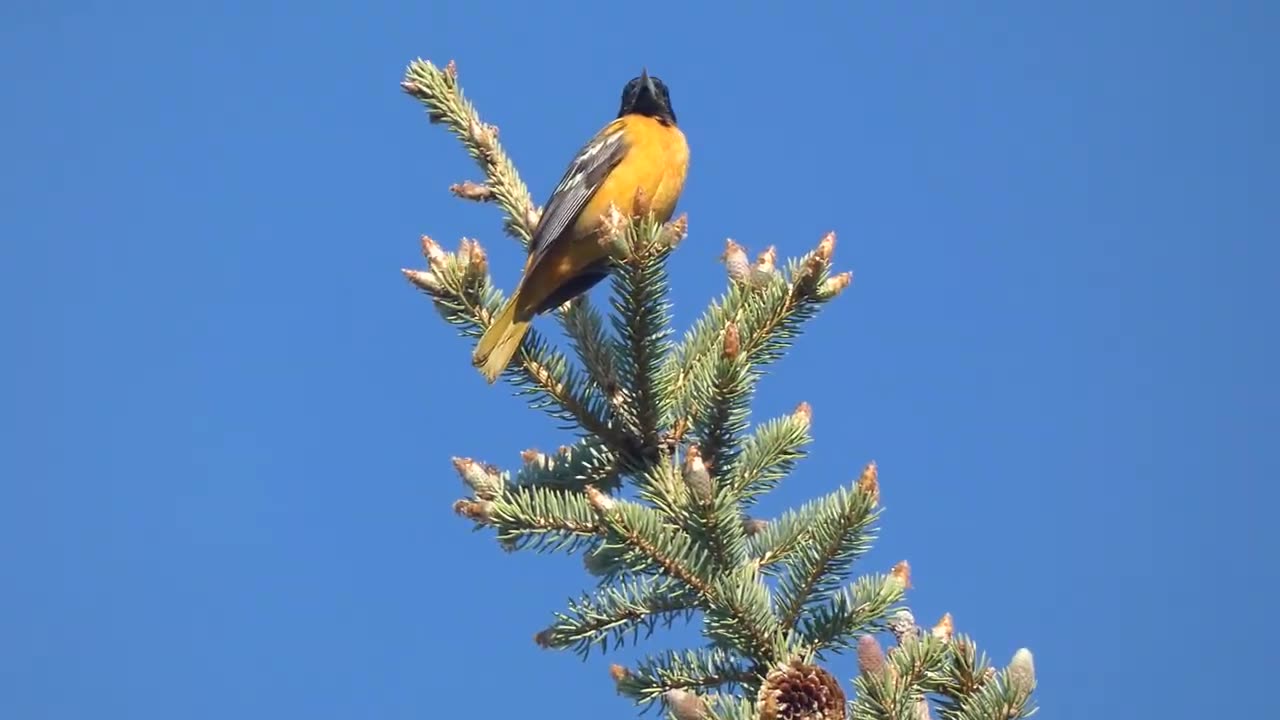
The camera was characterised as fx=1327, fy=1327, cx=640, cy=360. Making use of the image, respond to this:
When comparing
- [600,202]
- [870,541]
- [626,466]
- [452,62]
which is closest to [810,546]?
[870,541]

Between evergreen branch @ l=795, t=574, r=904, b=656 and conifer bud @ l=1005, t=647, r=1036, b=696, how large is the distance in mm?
487

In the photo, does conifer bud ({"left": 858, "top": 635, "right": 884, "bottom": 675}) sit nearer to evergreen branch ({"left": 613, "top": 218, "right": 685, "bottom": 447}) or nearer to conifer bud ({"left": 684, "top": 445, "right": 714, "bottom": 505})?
conifer bud ({"left": 684, "top": 445, "right": 714, "bottom": 505})

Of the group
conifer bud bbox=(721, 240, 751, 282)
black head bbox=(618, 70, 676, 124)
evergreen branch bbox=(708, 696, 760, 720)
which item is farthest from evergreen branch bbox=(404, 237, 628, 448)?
black head bbox=(618, 70, 676, 124)

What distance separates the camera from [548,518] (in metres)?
3.15

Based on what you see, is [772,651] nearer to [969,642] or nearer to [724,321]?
[969,642]

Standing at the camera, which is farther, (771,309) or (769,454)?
(771,309)

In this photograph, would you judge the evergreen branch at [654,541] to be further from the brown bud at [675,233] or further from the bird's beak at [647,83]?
the bird's beak at [647,83]

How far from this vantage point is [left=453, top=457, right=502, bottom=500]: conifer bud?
3.34 m

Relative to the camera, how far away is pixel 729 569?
115 inches

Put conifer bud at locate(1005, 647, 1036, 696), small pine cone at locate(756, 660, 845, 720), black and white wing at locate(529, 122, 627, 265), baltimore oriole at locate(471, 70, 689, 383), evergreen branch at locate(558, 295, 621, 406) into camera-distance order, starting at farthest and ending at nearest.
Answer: black and white wing at locate(529, 122, 627, 265) → baltimore oriole at locate(471, 70, 689, 383) → evergreen branch at locate(558, 295, 621, 406) → small pine cone at locate(756, 660, 845, 720) → conifer bud at locate(1005, 647, 1036, 696)

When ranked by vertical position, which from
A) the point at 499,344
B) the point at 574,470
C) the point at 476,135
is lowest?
the point at 574,470

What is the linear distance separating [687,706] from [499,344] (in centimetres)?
142

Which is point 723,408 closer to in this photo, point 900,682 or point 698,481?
point 698,481

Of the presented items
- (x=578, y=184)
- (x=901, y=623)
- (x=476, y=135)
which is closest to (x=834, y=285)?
(x=901, y=623)
